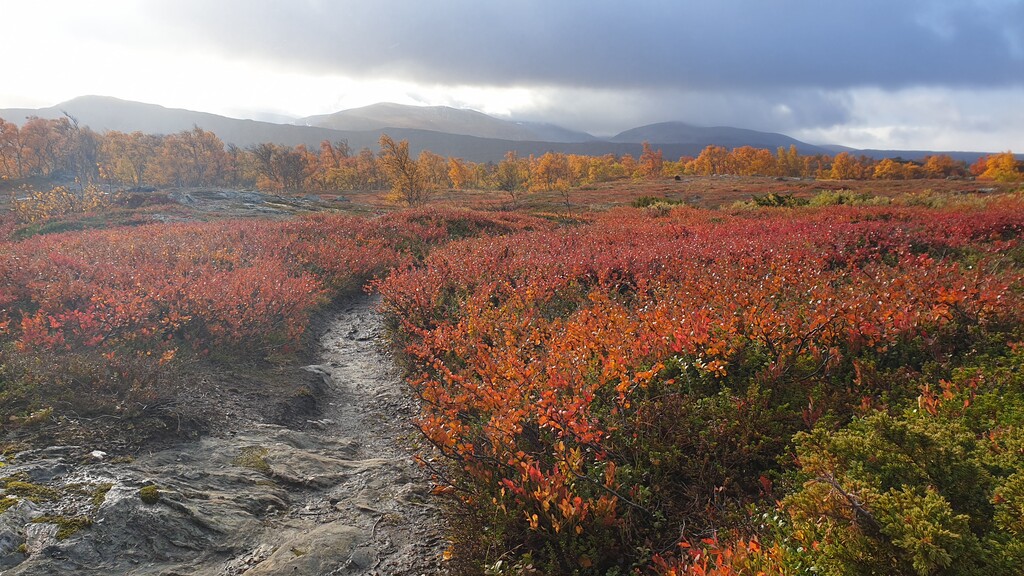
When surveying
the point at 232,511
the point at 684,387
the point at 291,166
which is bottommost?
the point at 232,511

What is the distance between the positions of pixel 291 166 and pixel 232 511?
270 ft

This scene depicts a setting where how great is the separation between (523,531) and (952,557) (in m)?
3.01

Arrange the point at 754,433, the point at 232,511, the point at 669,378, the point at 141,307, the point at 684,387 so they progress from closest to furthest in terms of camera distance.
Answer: the point at 754,433 → the point at 232,511 → the point at 684,387 → the point at 669,378 → the point at 141,307

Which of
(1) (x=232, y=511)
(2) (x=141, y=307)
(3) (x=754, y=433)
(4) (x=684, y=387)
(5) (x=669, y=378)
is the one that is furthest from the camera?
(2) (x=141, y=307)

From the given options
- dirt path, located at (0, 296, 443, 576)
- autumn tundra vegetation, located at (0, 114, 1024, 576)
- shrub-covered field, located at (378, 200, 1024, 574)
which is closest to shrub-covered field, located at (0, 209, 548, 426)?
autumn tundra vegetation, located at (0, 114, 1024, 576)

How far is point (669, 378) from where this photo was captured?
5543 mm

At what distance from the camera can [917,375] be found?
4586mm

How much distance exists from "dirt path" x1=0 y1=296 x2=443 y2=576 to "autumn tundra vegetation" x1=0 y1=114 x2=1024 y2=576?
65 centimetres

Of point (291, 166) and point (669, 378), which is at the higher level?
point (291, 166)

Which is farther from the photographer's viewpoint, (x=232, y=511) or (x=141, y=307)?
(x=141, y=307)

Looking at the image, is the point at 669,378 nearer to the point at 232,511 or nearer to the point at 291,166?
the point at 232,511

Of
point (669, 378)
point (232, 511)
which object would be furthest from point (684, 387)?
point (232, 511)

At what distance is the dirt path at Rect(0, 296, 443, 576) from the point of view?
3852 millimetres

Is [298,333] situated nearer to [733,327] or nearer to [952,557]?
[733,327]
